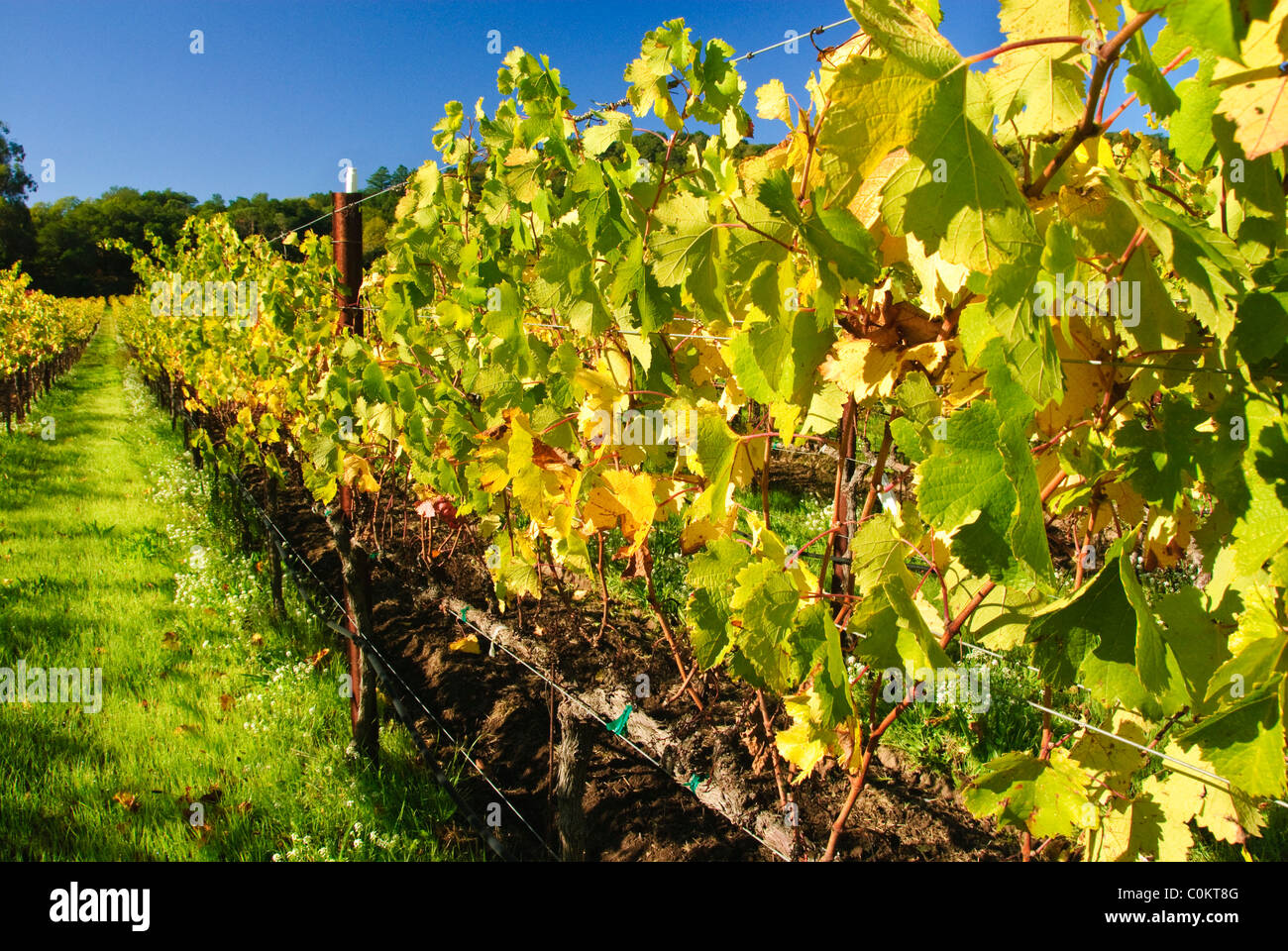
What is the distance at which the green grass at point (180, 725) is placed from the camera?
2.86 meters

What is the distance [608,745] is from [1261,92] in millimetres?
2923

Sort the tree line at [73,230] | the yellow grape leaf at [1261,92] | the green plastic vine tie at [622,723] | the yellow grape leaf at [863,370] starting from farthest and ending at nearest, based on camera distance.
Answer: the tree line at [73,230], the green plastic vine tie at [622,723], the yellow grape leaf at [863,370], the yellow grape leaf at [1261,92]

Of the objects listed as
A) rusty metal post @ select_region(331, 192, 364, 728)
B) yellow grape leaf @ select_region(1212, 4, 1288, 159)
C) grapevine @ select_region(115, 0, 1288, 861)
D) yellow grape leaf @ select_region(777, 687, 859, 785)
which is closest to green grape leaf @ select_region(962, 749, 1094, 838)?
grapevine @ select_region(115, 0, 1288, 861)

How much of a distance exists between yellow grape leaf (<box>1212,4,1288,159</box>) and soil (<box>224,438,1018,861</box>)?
158 centimetres

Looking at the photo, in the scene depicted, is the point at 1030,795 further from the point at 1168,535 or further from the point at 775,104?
the point at 775,104

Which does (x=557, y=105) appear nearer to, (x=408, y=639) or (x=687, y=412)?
(x=687, y=412)

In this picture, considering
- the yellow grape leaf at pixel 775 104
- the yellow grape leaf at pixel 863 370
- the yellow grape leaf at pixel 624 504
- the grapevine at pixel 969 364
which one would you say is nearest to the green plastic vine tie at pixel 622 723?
the grapevine at pixel 969 364

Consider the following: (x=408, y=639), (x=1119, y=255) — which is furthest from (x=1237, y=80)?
(x=408, y=639)

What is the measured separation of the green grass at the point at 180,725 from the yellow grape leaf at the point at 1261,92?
116 inches

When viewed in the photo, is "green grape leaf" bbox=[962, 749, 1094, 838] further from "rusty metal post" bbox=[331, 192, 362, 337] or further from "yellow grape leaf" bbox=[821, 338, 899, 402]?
"rusty metal post" bbox=[331, 192, 362, 337]

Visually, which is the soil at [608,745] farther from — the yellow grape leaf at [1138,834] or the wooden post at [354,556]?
the yellow grape leaf at [1138,834]

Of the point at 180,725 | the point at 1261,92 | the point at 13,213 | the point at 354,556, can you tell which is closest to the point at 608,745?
the point at 354,556

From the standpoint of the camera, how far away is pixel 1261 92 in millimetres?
628

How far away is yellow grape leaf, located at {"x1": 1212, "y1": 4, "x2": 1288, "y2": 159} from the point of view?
61cm
